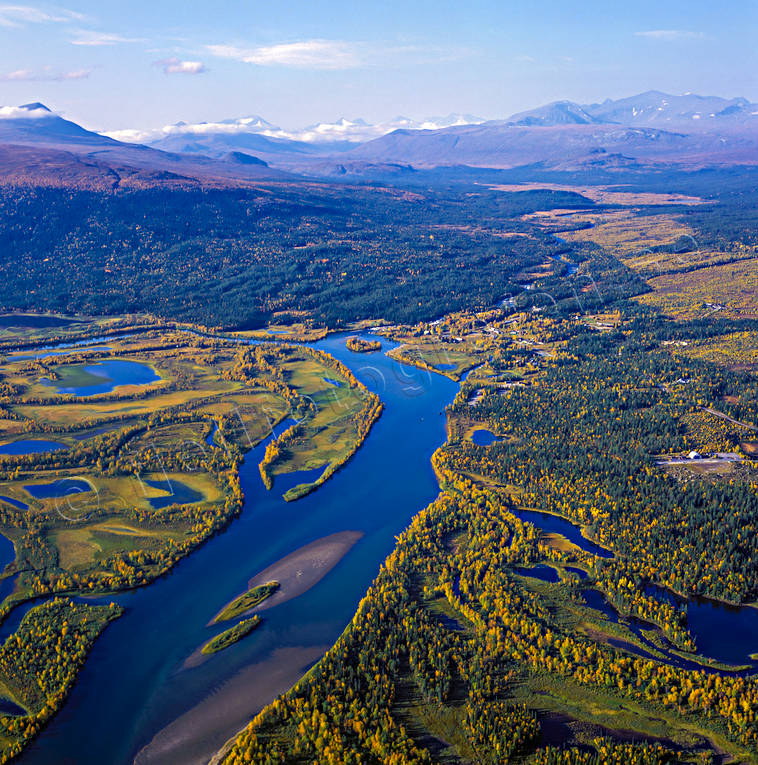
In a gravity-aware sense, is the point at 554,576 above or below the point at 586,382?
below

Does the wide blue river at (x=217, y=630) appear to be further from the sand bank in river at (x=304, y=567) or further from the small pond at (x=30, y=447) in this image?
the small pond at (x=30, y=447)

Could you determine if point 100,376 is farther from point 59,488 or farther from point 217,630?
point 217,630

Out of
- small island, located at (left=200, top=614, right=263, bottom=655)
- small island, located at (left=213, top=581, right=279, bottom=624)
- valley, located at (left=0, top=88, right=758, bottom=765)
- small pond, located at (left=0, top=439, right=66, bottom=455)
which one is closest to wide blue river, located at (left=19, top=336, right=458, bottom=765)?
valley, located at (left=0, top=88, right=758, bottom=765)

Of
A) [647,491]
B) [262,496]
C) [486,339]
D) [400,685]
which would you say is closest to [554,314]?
[486,339]

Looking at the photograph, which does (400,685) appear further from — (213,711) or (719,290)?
(719,290)

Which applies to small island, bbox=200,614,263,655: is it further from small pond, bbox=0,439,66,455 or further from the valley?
small pond, bbox=0,439,66,455

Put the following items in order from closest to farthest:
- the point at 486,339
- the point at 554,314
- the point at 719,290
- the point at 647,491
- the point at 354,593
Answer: the point at 354,593 → the point at 647,491 → the point at 486,339 → the point at 554,314 → the point at 719,290

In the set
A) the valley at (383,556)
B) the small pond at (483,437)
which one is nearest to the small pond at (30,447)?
the valley at (383,556)
